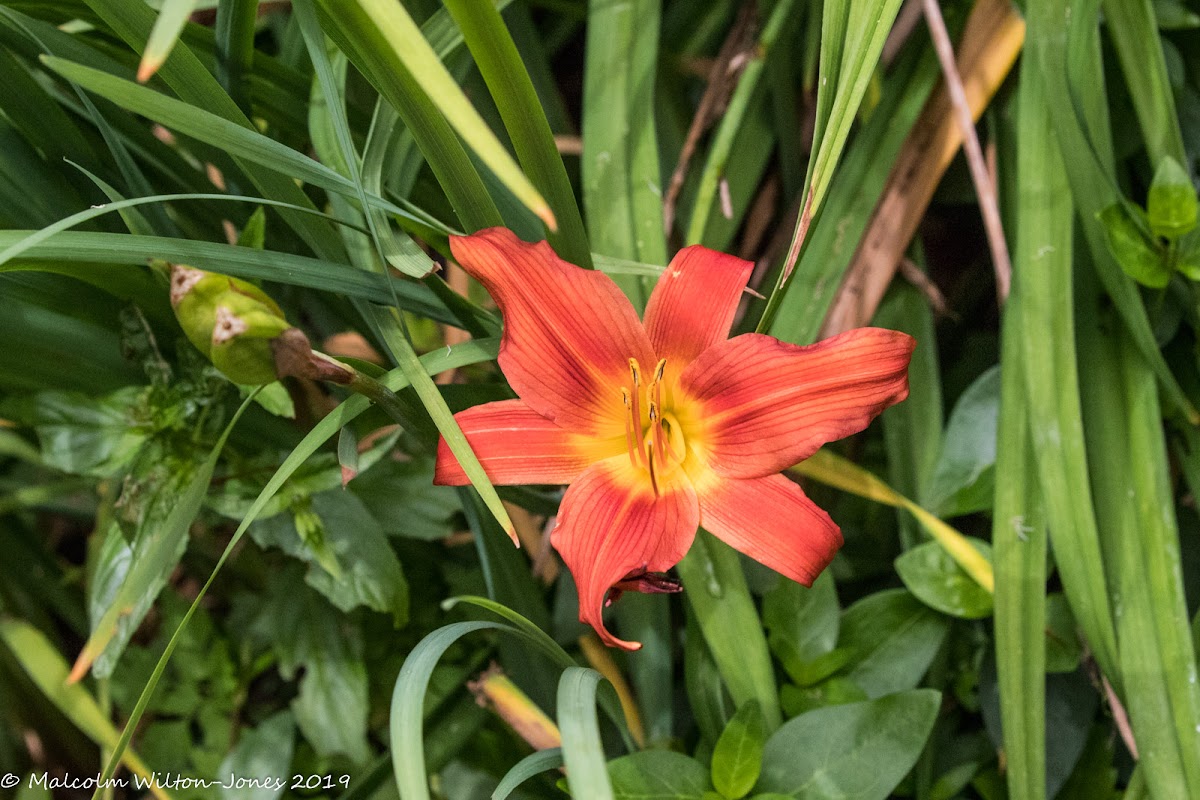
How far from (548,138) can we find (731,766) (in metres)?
0.49

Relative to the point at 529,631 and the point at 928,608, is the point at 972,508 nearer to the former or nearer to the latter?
the point at 928,608

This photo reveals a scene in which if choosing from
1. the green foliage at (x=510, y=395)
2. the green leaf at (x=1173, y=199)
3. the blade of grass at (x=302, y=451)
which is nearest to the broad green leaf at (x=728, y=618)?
the green foliage at (x=510, y=395)

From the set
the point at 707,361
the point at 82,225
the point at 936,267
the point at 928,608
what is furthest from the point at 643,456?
the point at 936,267

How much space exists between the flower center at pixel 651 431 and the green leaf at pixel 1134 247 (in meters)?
0.45

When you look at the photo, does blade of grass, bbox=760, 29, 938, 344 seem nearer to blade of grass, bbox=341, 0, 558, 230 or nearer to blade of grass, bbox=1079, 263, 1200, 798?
blade of grass, bbox=1079, 263, 1200, 798

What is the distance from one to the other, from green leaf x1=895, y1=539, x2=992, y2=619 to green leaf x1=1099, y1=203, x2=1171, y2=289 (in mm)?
278

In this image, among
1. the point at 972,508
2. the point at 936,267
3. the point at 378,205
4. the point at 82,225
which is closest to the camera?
the point at 378,205

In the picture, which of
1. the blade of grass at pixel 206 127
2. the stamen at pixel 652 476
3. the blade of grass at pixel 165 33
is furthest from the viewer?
the stamen at pixel 652 476

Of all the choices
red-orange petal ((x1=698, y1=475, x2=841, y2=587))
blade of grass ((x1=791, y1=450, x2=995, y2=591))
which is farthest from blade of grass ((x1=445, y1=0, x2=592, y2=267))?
blade of grass ((x1=791, y1=450, x2=995, y2=591))

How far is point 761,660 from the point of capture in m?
0.72

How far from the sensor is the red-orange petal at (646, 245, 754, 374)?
56 centimetres

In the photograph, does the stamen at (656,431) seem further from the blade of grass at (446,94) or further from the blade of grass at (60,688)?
the blade of grass at (60,688)

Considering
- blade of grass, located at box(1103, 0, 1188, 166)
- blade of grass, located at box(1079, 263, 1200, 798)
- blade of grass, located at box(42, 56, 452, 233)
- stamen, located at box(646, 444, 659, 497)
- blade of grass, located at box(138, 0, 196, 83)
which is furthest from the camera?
blade of grass, located at box(1103, 0, 1188, 166)

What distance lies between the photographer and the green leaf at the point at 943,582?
763 millimetres
